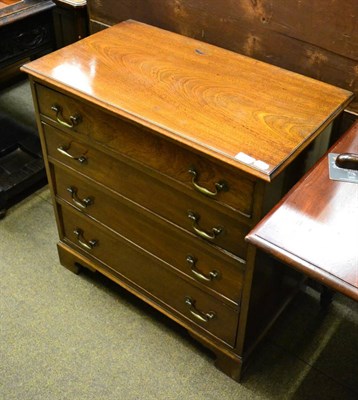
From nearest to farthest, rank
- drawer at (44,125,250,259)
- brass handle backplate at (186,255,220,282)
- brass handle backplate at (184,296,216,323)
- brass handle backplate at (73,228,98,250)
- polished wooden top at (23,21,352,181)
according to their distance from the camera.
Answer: polished wooden top at (23,21,352,181)
drawer at (44,125,250,259)
brass handle backplate at (186,255,220,282)
brass handle backplate at (184,296,216,323)
brass handle backplate at (73,228,98,250)

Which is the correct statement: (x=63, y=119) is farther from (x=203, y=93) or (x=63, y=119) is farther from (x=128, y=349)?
(x=128, y=349)

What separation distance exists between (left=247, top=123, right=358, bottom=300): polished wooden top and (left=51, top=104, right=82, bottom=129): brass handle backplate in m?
0.69

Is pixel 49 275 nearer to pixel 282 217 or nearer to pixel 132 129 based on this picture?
pixel 132 129

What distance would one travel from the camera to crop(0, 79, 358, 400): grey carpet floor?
1621mm

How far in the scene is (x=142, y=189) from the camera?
57.8 inches

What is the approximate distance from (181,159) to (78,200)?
550mm

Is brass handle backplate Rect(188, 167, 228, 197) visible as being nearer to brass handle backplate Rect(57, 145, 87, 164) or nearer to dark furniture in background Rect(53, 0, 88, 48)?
brass handle backplate Rect(57, 145, 87, 164)

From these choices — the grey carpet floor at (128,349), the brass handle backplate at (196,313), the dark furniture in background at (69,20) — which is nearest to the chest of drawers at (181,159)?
the brass handle backplate at (196,313)

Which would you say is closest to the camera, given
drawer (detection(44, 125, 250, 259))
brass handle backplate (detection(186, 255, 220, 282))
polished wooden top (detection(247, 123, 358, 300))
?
polished wooden top (detection(247, 123, 358, 300))

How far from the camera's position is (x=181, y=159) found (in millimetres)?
1299

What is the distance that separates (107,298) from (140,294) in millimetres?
A: 183

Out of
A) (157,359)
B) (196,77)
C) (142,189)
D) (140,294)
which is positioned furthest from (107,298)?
(196,77)

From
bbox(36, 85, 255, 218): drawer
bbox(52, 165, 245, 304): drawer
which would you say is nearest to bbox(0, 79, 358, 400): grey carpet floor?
bbox(52, 165, 245, 304): drawer

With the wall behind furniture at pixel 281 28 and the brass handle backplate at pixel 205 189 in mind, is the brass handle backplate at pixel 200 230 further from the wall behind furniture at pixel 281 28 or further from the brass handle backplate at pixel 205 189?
the wall behind furniture at pixel 281 28
